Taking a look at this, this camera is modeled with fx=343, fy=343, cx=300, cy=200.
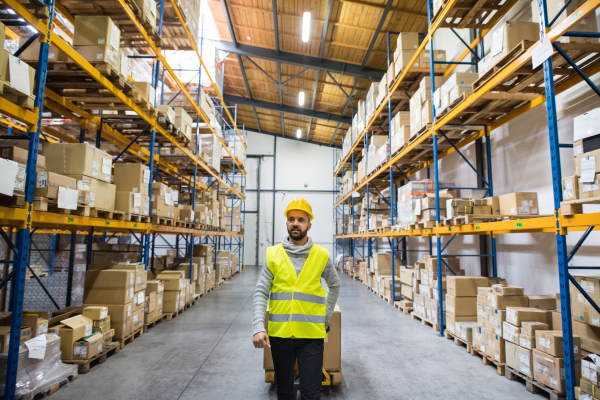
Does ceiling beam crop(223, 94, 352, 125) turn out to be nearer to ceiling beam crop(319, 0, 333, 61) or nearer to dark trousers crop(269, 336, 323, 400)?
ceiling beam crop(319, 0, 333, 61)

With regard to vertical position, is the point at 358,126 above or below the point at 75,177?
above

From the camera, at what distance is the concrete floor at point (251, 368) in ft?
11.3

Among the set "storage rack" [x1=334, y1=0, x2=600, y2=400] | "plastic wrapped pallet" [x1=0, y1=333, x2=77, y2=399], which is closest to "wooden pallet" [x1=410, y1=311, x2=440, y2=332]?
"storage rack" [x1=334, y1=0, x2=600, y2=400]

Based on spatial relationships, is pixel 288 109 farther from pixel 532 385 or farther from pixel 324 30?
Answer: pixel 532 385

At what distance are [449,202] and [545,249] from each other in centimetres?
181

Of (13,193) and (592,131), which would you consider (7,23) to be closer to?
(13,193)

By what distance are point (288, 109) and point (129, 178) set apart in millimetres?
11618

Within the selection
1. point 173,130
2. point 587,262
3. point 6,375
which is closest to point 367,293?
point 587,262

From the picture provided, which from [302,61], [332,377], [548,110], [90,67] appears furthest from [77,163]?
[302,61]

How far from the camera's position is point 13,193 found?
3021 mm

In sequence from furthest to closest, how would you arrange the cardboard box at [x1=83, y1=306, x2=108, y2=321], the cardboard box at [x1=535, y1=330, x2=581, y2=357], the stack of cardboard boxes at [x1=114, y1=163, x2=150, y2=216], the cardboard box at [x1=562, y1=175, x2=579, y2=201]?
1. the stack of cardboard boxes at [x1=114, y1=163, x2=150, y2=216]
2. the cardboard box at [x1=83, y1=306, x2=108, y2=321]
3. the cardboard box at [x1=535, y1=330, x2=581, y2=357]
4. the cardboard box at [x1=562, y1=175, x2=579, y2=201]

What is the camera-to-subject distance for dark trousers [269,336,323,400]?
211 centimetres

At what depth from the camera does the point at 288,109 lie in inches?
643

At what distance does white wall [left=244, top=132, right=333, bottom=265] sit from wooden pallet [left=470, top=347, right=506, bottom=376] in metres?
15.3
